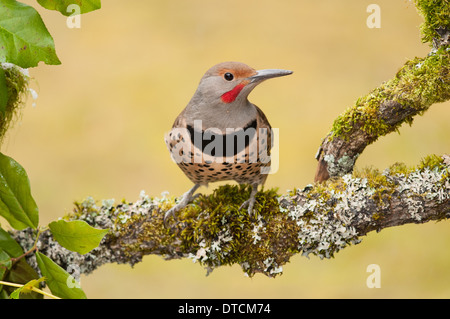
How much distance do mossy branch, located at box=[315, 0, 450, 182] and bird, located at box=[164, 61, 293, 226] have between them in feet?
0.63

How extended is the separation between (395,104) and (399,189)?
0.21 m

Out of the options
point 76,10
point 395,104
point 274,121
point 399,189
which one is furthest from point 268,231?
point 274,121

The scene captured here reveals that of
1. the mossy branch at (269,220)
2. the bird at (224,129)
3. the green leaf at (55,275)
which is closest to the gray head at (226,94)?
the bird at (224,129)

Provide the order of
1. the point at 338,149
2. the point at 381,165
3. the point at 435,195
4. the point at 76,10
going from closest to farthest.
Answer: the point at 76,10 < the point at 435,195 < the point at 338,149 < the point at 381,165

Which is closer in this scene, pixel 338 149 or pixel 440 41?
pixel 440 41

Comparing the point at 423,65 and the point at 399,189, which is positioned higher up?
A: the point at 423,65

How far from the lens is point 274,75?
122 cm

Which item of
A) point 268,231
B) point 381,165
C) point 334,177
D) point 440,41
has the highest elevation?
point 381,165

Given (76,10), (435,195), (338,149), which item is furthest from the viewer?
(338,149)

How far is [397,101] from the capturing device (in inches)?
48.3

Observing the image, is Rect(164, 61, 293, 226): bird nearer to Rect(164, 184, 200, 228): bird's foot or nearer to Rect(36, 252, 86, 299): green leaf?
Rect(164, 184, 200, 228): bird's foot

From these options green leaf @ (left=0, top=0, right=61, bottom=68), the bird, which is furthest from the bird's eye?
green leaf @ (left=0, top=0, right=61, bottom=68)

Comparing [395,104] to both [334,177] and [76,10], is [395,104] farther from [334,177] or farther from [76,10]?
[76,10]

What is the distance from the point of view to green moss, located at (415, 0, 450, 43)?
1146 mm
